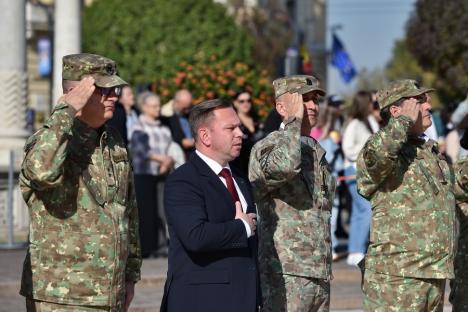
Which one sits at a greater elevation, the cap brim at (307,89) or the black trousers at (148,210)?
the cap brim at (307,89)

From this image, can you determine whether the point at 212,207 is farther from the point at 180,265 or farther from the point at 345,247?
the point at 345,247

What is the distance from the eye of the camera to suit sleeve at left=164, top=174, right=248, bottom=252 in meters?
6.38

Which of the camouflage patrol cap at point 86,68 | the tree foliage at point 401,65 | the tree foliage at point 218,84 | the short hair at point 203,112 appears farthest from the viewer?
the tree foliage at point 401,65

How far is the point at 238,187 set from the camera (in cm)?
683

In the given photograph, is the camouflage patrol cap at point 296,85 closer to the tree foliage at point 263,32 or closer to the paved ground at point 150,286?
the paved ground at point 150,286

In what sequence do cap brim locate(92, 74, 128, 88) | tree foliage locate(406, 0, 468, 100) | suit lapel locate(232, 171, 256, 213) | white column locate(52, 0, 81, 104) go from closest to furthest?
cap brim locate(92, 74, 128, 88) < suit lapel locate(232, 171, 256, 213) < white column locate(52, 0, 81, 104) < tree foliage locate(406, 0, 468, 100)

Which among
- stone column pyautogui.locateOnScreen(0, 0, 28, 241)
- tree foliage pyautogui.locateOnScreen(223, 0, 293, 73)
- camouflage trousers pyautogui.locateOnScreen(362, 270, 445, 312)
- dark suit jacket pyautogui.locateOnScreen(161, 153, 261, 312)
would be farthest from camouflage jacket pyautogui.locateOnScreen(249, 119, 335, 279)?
tree foliage pyautogui.locateOnScreen(223, 0, 293, 73)

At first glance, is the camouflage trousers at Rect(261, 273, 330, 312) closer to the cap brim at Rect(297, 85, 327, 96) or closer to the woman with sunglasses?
the cap brim at Rect(297, 85, 327, 96)

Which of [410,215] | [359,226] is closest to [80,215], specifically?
[410,215]

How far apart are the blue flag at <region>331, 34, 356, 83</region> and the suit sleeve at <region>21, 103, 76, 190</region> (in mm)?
30379

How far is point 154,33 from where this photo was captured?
117ft

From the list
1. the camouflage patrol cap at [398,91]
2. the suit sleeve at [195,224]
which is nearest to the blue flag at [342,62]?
the camouflage patrol cap at [398,91]

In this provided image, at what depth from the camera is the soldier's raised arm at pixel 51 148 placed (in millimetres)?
6086

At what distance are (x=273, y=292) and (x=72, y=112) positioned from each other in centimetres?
189
